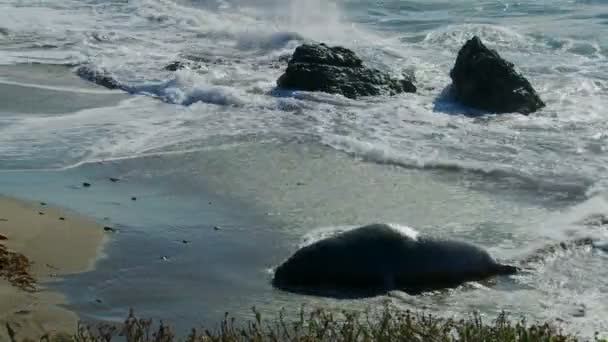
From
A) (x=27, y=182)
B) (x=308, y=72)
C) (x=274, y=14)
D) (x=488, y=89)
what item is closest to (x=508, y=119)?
(x=488, y=89)

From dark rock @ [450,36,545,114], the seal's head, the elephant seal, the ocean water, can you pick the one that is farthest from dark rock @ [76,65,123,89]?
the seal's head

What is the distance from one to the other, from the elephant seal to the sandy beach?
1.54m

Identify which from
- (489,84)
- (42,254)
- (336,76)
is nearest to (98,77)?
(336,76)

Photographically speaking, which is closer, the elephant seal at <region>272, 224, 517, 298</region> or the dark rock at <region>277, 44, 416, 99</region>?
the elephant seal at <region>272, 224, 517, 298</region>

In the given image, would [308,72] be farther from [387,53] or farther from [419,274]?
[419,274]

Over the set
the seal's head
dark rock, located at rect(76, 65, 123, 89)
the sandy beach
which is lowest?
dark rock, located at rect(76, 65, 123, 89)

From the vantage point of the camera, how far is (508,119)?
13.4 meters

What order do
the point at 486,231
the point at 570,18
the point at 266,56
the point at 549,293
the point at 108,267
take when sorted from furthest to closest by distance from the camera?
the point at 570,18
the point at 266,56
the point at 486,231
the point at 108,267
the point at 549,293

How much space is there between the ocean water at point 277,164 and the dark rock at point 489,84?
10.8 inches

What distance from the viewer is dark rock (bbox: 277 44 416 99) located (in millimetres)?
15188

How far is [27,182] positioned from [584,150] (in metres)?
6.13

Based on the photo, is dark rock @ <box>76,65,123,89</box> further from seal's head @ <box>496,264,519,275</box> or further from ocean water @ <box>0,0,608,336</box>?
seal's head @ <box>496,264,519,275</box>

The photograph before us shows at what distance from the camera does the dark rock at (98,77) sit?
16.0 meters

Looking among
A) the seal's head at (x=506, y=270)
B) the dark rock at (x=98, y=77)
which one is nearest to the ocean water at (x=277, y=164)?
the seal's head at (x=506, y=270)
